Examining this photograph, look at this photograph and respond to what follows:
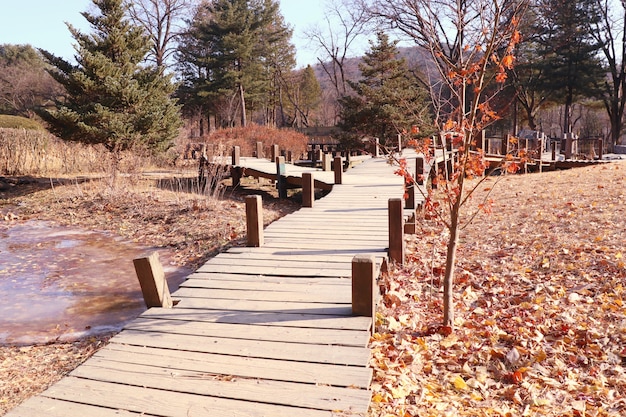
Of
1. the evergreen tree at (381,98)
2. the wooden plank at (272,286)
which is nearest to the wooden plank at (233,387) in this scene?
the wooden plank at (272,286)

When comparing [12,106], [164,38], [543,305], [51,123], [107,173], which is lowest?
[543,305]

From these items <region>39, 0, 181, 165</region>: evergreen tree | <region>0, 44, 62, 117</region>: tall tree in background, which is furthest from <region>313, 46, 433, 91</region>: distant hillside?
<region>0, 44, 62, 117</region>: tall tree in background

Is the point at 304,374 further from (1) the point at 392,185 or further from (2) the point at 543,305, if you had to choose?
(1) the point at 392,185

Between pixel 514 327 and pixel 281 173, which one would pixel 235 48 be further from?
pixel 514 327

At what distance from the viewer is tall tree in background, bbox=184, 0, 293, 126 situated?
35.2m

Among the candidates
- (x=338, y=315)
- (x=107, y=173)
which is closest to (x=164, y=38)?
(x=107, y=173)

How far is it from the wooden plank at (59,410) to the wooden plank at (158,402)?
4cm

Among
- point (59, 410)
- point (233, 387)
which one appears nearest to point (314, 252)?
point (233, 387)

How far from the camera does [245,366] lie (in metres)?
3.38

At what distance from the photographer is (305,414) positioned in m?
2.84

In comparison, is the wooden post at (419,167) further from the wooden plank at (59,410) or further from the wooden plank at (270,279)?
the wooden plank at (59,410)

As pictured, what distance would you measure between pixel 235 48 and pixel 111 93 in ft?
73.7

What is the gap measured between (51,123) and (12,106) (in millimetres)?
29630

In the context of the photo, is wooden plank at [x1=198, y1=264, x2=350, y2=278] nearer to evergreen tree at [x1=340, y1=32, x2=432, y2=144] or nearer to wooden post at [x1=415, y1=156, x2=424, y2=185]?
wooden post at [x1=415, y1=156, x2=424, y2=185]
